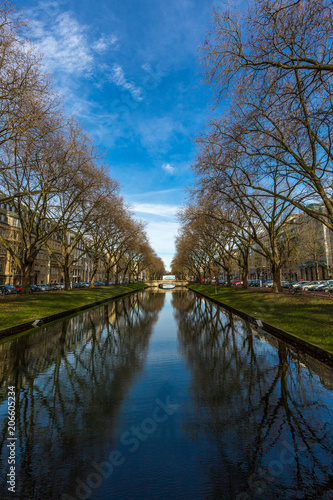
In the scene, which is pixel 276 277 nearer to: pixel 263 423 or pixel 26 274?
pixel 26 274

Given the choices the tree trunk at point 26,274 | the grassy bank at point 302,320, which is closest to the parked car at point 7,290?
the tree trunk at point 26,274

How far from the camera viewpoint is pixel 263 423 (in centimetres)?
460

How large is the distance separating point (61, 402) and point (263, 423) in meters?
3.46

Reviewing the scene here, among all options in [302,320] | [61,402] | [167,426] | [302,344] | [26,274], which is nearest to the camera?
[167,426]

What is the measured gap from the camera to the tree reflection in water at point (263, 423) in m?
3.25

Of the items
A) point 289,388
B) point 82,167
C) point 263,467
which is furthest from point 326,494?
point 82,167

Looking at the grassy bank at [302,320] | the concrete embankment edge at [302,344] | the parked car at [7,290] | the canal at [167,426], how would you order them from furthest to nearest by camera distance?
1. the parked car at [7,290]
2. the grassy bank at [302,320]
3. the concrete embankment edge at [302,344]
4. the canal at [167,426]

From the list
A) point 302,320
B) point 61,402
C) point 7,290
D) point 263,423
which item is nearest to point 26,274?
point 7,290

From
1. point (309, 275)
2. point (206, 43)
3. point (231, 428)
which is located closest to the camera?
point (231, 428)

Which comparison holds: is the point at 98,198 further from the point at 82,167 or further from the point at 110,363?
the point at 110,363

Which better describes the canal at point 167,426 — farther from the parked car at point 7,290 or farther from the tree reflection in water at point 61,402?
the parked car at point 7,290

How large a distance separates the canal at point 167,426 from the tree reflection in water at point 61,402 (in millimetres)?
18

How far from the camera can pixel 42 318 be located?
1633 cm

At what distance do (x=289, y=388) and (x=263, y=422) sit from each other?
1.89 meters
